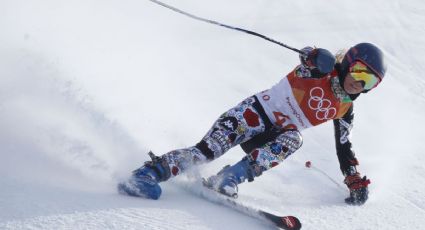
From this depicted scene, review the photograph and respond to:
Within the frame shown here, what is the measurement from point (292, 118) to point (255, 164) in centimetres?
53

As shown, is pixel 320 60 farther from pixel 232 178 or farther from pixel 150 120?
pixel 150 120

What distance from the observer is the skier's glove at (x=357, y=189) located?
148 inches

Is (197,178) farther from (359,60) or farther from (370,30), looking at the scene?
(370,30)

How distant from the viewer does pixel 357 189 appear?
12.4 ft

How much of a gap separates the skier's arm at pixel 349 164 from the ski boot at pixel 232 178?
30.9 inches

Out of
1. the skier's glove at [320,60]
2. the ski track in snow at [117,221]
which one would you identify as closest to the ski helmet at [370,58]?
the skier's glove at [320,60]

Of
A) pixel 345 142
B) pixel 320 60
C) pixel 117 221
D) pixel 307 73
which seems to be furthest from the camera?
pixel 345 142

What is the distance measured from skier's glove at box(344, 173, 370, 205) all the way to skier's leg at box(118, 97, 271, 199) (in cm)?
68

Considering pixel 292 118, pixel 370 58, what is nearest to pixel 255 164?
pixel 292 118

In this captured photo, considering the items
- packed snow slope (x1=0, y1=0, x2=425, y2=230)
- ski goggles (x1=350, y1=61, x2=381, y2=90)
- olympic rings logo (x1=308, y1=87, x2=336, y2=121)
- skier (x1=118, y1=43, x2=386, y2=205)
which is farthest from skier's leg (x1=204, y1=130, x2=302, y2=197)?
ski goggles (x1=350, y1=61, x2=381, y2=90)

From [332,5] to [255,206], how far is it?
719 centimetres

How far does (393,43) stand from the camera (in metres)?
8.76

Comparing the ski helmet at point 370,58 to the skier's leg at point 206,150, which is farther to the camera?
the ski helmet at point 370,58

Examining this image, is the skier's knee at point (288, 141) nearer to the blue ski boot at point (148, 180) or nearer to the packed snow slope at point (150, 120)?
the packed snow slope at point (150, 120)
